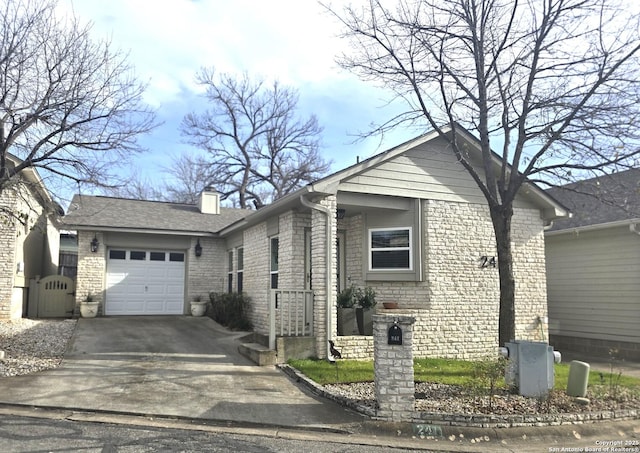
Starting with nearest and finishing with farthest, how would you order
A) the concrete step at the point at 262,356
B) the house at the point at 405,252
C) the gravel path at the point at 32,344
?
the gravel path at the point at 32,344, the concrete step at the point at 262,356, the house at the point at 405,252

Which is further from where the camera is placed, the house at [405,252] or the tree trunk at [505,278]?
the house at [405,252]

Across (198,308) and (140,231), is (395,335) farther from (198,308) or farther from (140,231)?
(140,231)

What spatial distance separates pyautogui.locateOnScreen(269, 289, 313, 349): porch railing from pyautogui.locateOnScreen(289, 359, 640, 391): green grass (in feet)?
2.20

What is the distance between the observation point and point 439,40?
891cm

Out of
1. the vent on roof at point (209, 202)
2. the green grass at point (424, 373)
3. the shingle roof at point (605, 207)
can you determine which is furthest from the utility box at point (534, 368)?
the vent on roof at point (209, 202)

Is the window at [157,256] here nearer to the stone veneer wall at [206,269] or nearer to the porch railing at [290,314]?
the stone veneer wall at [206,269]

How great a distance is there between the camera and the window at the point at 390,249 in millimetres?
11188

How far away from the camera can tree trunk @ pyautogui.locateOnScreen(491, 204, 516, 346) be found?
8.13 metres

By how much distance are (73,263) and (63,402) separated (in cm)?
1883

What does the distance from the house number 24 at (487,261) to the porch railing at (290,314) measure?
13.8 feet

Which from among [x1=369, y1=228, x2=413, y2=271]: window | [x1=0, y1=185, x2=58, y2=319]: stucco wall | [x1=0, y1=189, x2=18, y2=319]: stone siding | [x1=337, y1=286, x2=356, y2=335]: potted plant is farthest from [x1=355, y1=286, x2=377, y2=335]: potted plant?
[x1=0, y1=189, x2=18, y2=319]: stone siding

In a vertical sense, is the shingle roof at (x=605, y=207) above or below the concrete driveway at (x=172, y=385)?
above

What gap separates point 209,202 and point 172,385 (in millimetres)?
12129

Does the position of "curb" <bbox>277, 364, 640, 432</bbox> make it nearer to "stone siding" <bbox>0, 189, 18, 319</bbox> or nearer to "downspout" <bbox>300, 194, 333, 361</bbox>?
"downspout" <bbox>300, 194, 333, 361</bbox>
